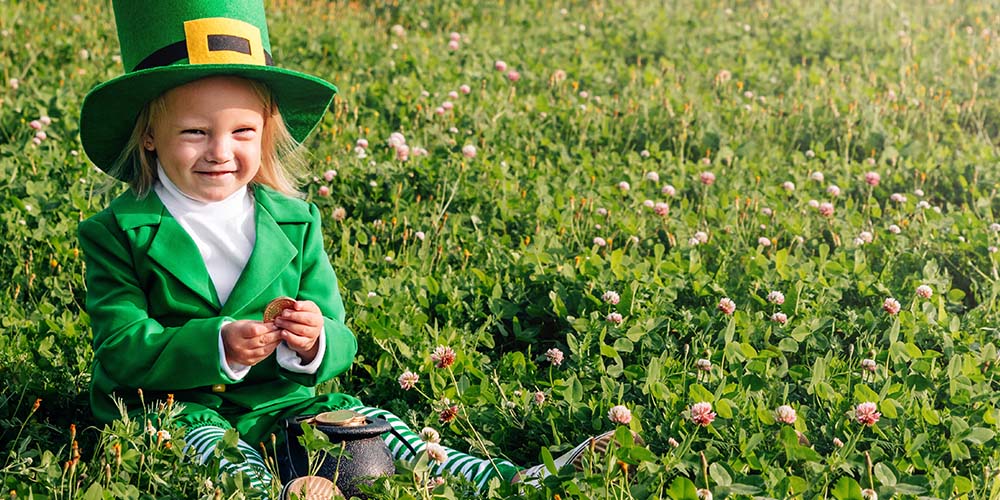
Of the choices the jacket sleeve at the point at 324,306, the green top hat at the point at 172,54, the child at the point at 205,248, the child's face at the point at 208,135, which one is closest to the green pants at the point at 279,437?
the child at the point at 205,248

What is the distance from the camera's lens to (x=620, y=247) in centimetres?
502

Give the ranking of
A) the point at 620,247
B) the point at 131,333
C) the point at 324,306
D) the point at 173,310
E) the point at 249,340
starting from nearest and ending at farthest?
1. the point at 249,340
2. the point at 131,333
3. the point at 173,310
4. the point at 324,306
5. the point at 620,247

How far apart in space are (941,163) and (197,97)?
429cm

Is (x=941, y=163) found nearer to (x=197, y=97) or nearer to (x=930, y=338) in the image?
(x=930, y=338)

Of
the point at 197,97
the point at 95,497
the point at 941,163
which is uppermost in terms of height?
the point at 197,97

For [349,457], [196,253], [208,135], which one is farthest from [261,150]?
[349,457]

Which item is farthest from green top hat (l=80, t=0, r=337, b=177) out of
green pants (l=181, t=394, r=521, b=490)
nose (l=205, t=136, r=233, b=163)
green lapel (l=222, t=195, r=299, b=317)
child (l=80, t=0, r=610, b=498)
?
green pants (l=181, t=394, r=521, b=490)

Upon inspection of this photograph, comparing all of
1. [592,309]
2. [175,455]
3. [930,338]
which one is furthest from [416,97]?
[175,455]

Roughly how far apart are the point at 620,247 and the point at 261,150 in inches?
83.0

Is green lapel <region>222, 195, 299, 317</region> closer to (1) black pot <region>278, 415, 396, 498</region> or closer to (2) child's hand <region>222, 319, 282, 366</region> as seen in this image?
(2) child's hand <region>222, 319, 282, 366</region>

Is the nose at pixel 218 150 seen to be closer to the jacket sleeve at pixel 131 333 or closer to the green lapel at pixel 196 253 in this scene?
the green lapel at pixel 196 253

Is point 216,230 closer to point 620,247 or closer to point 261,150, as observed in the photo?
point 261,150

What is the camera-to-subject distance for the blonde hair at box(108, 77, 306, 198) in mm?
3125

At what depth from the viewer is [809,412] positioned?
341cm
